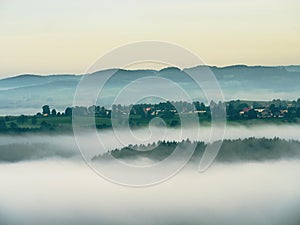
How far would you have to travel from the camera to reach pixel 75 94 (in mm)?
9250

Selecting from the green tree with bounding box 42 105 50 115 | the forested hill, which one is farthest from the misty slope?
the forested hill

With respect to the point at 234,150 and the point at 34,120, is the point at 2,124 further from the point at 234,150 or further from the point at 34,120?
the point at 234,150

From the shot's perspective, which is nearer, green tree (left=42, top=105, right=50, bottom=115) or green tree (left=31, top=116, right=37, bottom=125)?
green tree (left=42, top=105, right=50, bottom=115)

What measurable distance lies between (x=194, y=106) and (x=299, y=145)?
2.30 m

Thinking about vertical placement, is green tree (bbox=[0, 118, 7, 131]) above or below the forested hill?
above

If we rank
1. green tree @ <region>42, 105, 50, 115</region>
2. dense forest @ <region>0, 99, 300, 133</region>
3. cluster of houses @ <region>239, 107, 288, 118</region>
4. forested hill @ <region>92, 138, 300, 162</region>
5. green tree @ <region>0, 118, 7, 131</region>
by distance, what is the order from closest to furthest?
dense forest @ <region>0, 99, 300, 133</region> < forested hill @ <region>92, 138, 300, 162</region> < green tree @ <region>42, 105, 50, 115</region> < cluster of houses @ <region>239, 107, 288, 118</region> < green tree @ <region>0, 118, 7, 131</region>

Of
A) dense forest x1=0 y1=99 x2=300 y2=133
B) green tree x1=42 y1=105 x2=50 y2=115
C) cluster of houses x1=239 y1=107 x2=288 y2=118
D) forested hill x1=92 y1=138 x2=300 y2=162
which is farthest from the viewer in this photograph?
cluster of houses x1=239 y1=107 x2=288 y2=118

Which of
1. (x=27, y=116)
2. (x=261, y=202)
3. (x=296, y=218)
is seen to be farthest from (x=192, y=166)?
(x=27, y=116)

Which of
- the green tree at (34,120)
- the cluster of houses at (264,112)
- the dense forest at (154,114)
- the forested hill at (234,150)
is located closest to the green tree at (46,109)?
the dense forest at (154,114)

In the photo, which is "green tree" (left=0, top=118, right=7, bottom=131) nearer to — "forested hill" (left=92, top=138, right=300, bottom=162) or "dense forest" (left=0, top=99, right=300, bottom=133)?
"dense forest" (left=0, top=99, right=300, bottom=133)

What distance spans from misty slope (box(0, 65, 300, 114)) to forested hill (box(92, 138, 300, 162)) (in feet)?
2.74

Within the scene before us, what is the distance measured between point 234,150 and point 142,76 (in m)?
2.41

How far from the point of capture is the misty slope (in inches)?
362

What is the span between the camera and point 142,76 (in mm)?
8898
